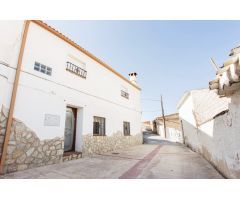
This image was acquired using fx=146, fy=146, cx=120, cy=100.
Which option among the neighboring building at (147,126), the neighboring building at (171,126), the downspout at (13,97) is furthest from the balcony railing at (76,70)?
the neighboring building at (147,126)

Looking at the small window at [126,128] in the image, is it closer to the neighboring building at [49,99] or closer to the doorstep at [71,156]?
the neighboring building at [49,99]

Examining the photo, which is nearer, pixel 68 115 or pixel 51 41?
pixel 51 41

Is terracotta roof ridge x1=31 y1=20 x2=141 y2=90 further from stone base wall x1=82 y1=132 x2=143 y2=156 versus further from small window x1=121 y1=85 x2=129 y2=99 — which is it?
stone base wall x1=82 y1=132 x2=143 y2=156

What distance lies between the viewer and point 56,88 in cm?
613

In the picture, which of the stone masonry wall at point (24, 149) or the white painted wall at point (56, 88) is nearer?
the stone masonry wall at point (24, 149)

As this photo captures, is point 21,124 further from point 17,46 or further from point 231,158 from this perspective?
point 231,158

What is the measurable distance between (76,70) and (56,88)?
5.81 ft

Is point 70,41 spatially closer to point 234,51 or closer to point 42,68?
point 42,68

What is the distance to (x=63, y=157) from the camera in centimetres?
598

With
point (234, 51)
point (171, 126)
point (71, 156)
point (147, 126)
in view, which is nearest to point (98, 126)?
point (71, 156)

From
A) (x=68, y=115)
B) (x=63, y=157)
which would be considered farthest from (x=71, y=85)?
(x=63, y=157)

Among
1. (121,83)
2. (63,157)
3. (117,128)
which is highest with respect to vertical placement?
(121,83)

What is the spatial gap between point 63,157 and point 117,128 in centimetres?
483

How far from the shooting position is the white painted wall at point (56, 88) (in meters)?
5.00
